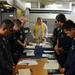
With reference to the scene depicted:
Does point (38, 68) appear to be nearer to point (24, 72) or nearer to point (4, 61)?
point (24, 72)

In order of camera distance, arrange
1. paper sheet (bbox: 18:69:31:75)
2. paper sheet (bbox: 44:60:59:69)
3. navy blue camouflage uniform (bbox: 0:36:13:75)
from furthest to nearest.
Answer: paper sheet (bbox: 44:60:59:69) → paper sheet (bbox: 18:69:31:75) → navy blue camouflage uniform (bbox: 0:36:13:75)

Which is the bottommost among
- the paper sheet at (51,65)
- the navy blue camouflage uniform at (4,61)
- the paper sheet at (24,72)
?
the paper sheet at (51,65)

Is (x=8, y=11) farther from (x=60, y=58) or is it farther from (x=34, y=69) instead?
(x=34, y=69)

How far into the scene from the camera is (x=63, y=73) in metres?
2.62

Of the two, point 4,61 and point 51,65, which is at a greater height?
point 4,61

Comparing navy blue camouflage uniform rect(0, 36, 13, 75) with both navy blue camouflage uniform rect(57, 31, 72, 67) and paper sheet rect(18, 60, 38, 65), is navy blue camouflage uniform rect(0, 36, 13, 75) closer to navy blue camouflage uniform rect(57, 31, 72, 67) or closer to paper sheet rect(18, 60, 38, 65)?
paper sheet rect(18, 60, 38, 65)

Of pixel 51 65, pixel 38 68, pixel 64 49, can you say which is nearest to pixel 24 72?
pixel 38 68

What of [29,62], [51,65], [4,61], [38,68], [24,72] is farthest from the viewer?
[29,62]

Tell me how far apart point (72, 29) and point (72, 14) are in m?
5.21

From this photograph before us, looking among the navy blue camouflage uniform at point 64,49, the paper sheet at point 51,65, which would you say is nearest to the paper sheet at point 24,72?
the paper sheet at point 51,65

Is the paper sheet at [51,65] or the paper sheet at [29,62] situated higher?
the paper sheet at [51,65]

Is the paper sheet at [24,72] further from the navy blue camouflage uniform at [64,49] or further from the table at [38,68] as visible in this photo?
the navy blue camouflage uniform at [64,49]

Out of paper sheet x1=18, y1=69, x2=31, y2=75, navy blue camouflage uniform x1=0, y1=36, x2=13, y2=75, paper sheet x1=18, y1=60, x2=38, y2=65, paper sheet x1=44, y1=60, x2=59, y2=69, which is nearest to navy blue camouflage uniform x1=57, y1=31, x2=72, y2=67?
paper sheet x1=44, y1=60, x2=59, y2=69

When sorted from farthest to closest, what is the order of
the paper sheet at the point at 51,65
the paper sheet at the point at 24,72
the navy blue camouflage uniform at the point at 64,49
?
the navy blue camouflage uniform at the point at 64,49, the paper sheet at the point at 51,65, the paper sheet at the point at 24,72
